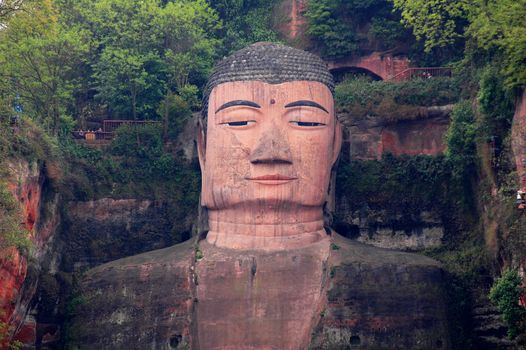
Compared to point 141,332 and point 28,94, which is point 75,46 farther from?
point 141,332

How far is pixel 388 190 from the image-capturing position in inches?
1072

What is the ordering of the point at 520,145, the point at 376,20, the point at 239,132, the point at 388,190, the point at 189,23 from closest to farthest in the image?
the point at 520,145 < the point at 239,132 < the point at 388,190 < the point at 189,23 < the point at 376,20

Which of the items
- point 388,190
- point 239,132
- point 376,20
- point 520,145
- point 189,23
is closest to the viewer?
point 520,145

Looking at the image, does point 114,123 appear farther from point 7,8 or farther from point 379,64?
point 379,64

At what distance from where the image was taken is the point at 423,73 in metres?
30.5

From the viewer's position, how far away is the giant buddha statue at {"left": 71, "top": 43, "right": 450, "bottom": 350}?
22.8 metres

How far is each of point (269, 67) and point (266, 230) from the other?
3.85m

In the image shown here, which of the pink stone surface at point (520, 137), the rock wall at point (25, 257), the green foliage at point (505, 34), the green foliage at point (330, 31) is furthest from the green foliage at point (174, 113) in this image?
the pink stone surface at point (520, 137)

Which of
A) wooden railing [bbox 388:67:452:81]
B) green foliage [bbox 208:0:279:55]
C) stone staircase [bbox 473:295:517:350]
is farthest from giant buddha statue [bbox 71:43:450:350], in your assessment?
green foliage [bbox 208:0:279:55]

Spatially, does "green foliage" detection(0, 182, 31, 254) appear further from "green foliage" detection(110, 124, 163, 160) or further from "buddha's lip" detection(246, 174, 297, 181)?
"green foliage" detection(110, 124, 163, 160)

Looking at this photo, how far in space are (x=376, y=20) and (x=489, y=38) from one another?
31.0 ft

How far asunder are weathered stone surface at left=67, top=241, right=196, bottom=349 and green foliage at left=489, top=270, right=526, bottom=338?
21.6ft

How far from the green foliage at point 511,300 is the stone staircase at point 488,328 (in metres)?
2.10

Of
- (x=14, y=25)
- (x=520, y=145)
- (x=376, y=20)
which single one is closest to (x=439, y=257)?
(x=520, y=145)
